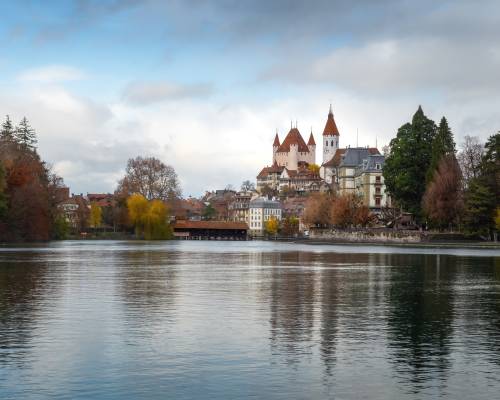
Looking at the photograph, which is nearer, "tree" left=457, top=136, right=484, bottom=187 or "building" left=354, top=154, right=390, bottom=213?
"tree" left=457, top=136, right=484, bottom=187

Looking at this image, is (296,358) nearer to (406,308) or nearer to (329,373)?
(329,373)

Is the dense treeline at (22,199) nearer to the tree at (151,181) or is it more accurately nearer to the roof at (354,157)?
the tree at (151,181)

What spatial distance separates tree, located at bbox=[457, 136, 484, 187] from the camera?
366 ft

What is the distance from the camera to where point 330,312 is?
90.3 ft

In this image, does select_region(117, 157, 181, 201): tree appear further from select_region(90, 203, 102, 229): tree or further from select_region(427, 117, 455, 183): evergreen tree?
select_region(427, 117, 455, 183): evergreen tree

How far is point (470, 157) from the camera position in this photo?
113 m

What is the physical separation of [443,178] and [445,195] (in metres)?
2.15

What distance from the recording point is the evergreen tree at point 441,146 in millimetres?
110938

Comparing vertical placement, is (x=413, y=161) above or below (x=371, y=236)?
above

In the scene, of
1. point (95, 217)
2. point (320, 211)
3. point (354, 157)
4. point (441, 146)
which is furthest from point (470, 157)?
point (95, 217)

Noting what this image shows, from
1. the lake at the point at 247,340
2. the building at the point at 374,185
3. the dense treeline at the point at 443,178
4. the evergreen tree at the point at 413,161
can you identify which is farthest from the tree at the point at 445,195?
the lake at the point at 247,340

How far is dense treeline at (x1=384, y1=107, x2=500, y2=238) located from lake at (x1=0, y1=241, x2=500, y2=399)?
63309mm

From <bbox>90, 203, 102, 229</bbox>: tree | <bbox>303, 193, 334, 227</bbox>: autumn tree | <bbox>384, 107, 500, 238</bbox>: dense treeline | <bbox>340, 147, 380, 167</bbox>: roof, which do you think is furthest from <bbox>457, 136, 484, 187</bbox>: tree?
<bbox>90, 203, 102, 229</bbox>: tree

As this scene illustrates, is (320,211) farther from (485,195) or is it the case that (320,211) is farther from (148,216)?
(485,195)
